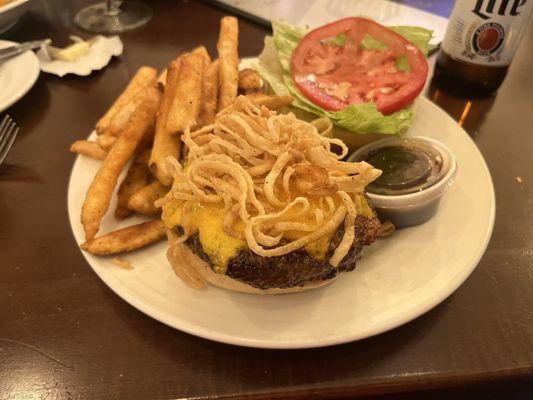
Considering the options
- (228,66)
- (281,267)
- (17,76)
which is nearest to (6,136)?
(17,76)

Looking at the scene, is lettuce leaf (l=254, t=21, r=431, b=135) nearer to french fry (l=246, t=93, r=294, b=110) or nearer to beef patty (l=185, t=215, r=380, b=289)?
french fry (l=246, t=93, r=294, b=110)

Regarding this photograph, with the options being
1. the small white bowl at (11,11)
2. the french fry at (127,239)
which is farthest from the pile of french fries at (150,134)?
the small white bowl at (11,11)

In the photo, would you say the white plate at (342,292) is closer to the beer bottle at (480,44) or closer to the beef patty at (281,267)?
the beef patty at (281,267)

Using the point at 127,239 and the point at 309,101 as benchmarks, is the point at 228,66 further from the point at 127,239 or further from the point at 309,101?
the point at 127,239

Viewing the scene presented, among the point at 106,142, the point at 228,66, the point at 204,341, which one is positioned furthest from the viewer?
the point at 228,66

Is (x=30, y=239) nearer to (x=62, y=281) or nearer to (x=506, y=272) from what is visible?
(x=62, y=281)

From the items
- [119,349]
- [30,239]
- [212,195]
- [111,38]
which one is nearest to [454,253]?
[212,195]
